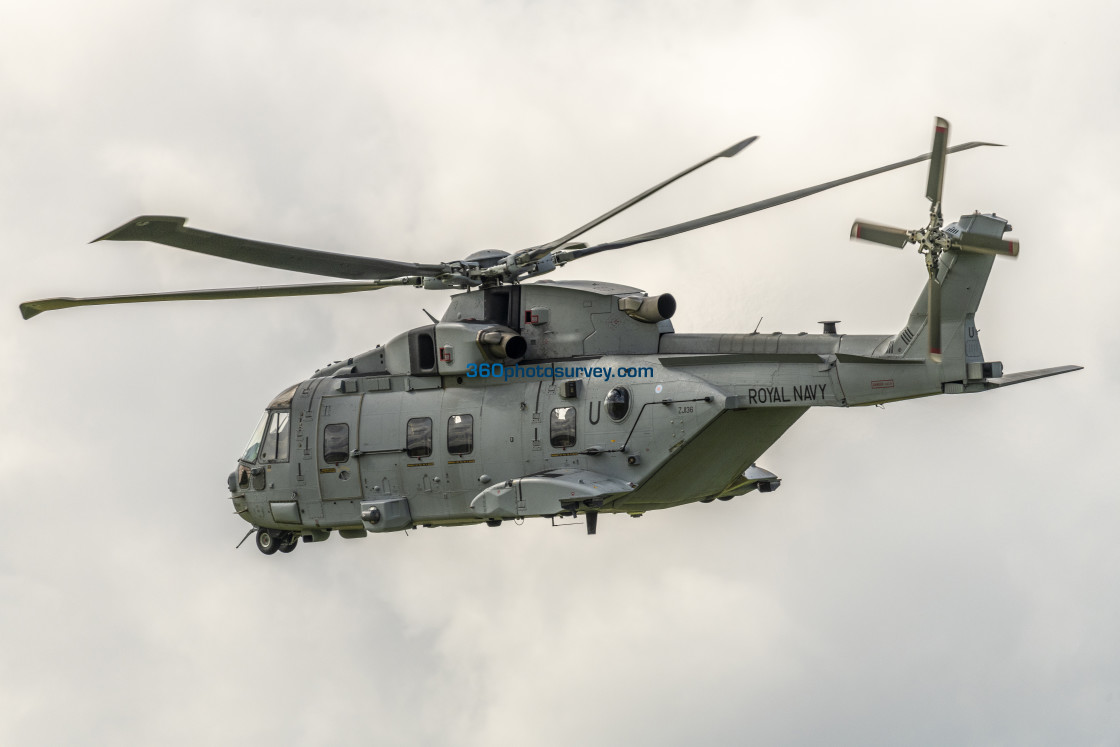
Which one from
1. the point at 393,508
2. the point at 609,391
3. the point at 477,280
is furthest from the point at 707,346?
the point at 393,508

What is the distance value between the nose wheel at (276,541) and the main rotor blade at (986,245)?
14536mm

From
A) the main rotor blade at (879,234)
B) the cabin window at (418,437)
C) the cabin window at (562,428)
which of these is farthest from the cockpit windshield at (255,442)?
the main rotor blade at (879,234)

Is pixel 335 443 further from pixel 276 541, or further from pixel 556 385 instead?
pixel 556 385

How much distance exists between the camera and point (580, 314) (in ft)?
84.9

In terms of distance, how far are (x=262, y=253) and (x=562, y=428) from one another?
19.1 ft

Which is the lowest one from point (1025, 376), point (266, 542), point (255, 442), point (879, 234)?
point (266, 542)

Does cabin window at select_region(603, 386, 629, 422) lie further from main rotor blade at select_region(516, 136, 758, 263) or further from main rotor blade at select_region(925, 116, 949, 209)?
main rotor blade at select_region(925, 116, 949, 209)

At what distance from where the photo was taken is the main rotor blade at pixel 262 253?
21.5 m

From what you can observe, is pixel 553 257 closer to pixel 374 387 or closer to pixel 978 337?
pixel 374 387

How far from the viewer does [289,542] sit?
96.7ft

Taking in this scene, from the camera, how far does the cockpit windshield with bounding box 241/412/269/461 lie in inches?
1140

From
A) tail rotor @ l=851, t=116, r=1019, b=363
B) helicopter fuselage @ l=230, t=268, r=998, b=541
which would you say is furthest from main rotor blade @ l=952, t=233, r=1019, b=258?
helicopter fuselage @ l=230, t=268, r=998, b=541

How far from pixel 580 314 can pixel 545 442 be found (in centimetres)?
239

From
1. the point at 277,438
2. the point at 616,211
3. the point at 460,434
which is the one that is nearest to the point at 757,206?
the point at 616,211
